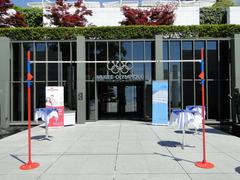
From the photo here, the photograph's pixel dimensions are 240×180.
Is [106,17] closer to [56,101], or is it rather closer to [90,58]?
[90,58]

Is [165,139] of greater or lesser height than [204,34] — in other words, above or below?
below

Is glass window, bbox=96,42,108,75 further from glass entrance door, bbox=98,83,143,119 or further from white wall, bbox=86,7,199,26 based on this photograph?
white wall, bbox=86,7,199,26

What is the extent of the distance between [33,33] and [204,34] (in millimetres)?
11879

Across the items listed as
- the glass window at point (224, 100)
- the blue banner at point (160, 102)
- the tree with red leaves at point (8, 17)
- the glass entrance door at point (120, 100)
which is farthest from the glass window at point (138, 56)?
the tree with red leaves at point (8, 17)

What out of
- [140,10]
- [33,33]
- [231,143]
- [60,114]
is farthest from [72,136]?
[140,10]

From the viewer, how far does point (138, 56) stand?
22922 mm

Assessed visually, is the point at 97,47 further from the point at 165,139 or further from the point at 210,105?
the point at 165,139

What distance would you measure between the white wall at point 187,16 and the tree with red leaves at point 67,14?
28.7 feet

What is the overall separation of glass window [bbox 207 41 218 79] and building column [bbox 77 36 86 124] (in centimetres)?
832

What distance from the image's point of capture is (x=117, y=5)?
117 feet

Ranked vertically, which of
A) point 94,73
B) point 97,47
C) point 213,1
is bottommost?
point 94,73

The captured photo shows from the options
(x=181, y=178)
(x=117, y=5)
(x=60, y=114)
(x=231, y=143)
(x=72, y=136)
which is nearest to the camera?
(x=181, y=178)

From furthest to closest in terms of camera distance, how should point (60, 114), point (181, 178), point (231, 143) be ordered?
point (60, 114) → point (231, 143) → point (181, 178)

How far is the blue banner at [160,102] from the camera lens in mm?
19469
